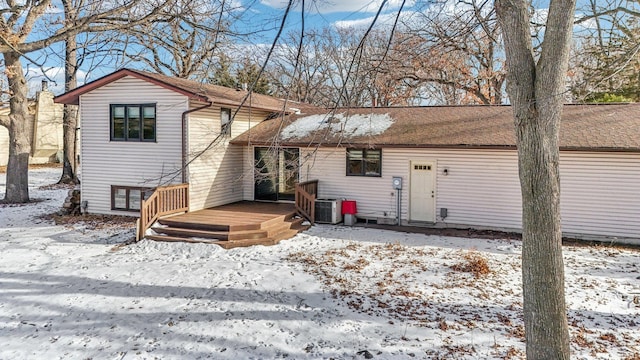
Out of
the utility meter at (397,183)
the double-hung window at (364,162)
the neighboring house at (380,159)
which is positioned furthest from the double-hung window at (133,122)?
the utility meter at (397,183)

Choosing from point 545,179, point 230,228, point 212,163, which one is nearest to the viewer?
point 545,179

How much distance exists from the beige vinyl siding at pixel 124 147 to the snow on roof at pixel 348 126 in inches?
140

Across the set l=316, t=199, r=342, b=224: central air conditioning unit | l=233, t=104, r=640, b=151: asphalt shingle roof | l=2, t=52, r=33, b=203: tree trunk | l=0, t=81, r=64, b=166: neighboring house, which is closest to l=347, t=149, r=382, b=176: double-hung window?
l=233, t=104, r=640, b=151: asphalt shingle roof

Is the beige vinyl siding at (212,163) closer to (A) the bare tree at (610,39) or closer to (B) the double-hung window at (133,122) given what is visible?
(B) the double-hung window at (133,122)

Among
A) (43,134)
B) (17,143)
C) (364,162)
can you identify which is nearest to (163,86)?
(364,162)

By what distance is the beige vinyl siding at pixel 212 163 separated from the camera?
41.0ft

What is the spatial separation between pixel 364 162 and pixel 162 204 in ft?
19.7

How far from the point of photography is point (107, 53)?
12.4m

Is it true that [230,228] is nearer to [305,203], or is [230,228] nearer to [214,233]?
[214,233]

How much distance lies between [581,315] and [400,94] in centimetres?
1889

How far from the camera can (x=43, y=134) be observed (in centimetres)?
3070

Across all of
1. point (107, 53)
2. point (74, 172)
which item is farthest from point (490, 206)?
point (74, 172)

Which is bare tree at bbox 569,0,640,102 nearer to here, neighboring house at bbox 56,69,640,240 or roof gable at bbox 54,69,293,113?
neighboring house at bbox 56,69,640,240

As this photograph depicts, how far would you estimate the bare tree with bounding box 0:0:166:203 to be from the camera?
1156 centimetres
